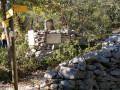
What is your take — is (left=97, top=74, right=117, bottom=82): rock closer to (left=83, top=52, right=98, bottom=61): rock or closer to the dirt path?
(left=83, top=52, right=98, bottom=61): rock

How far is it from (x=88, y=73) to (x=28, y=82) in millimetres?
1929

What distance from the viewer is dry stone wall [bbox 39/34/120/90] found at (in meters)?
3.99

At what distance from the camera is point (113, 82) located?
4.67 meters

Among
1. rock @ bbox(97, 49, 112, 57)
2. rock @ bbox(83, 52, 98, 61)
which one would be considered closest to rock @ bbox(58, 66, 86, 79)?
rock @ bbox(83, 52, 98, 61)

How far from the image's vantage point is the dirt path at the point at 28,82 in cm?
436

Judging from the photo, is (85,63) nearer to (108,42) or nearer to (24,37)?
(108,42)

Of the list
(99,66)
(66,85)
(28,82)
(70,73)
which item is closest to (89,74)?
(99,66)

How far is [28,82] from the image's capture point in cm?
495

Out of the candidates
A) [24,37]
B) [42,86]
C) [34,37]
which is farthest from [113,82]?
[24,37]

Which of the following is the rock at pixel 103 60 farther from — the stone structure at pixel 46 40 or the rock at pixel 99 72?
the stone structure at pixel 46 40

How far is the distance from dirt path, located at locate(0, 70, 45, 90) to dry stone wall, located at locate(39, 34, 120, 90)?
0.49 meters

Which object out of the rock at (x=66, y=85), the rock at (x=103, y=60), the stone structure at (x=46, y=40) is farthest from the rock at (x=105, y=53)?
the stone structure at (x=46, y=40)

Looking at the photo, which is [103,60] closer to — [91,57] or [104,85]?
[91,57]

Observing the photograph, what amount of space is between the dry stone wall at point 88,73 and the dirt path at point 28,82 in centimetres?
49
